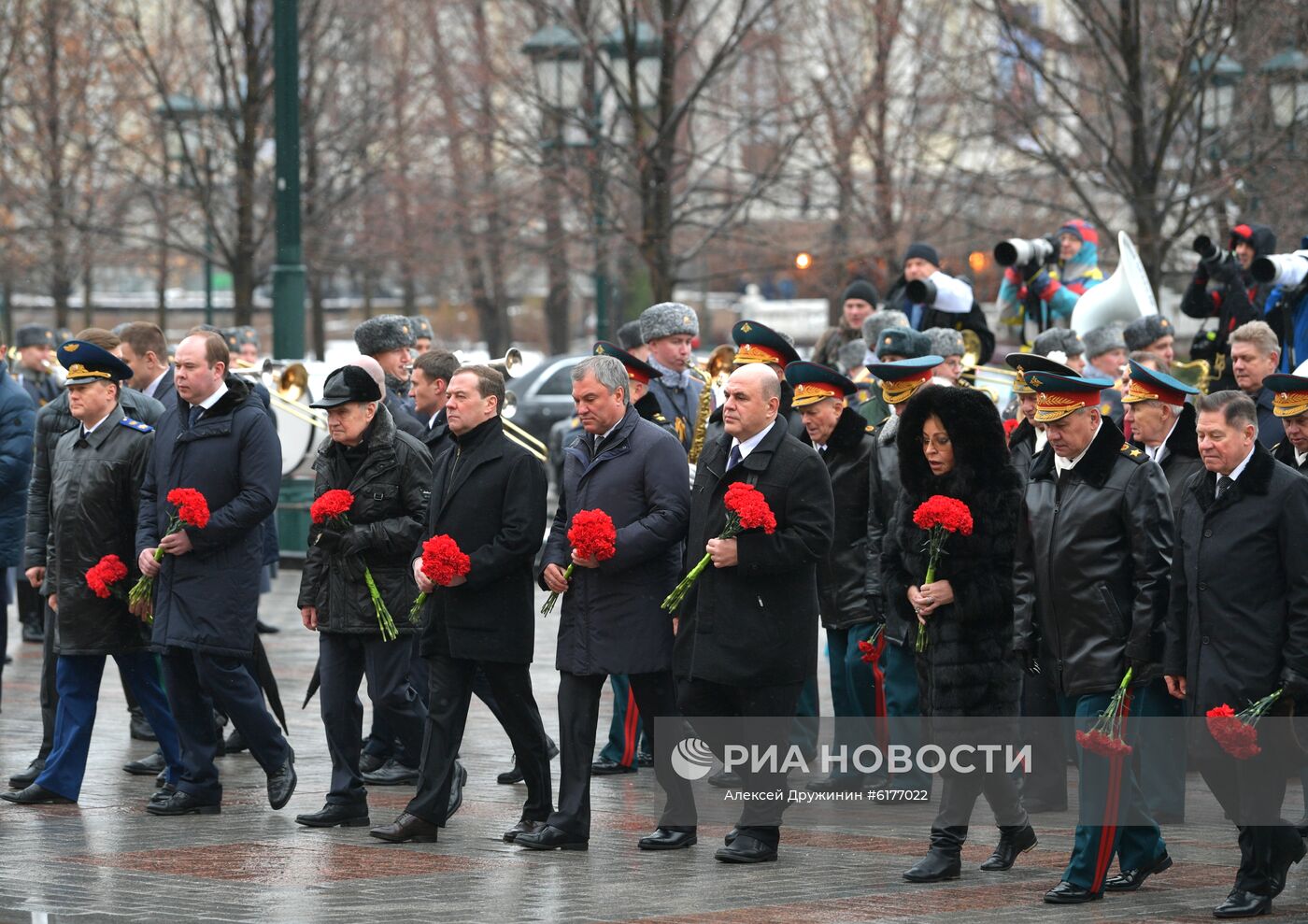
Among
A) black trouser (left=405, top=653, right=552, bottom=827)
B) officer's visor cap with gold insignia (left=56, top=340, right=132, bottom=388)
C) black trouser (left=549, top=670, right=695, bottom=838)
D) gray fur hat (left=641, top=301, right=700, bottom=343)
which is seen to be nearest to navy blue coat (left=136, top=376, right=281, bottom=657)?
officer's visor cap with gold insignia (left=56, top=340, right=132, bottom=388)

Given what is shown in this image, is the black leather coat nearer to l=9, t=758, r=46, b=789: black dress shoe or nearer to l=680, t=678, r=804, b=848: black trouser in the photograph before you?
l=680, t=678, r=804, b=848: black trouser

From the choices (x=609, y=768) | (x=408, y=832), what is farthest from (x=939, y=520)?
(x=609, y=768)

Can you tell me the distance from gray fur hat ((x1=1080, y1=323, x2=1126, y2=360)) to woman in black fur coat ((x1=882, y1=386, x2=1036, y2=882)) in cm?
454

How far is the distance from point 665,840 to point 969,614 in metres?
1.59

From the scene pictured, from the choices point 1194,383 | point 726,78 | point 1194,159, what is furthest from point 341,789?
point 726,78

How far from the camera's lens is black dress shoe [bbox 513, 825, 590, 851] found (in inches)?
347

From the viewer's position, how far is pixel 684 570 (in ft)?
29.2

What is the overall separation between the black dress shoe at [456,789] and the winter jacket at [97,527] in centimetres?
168

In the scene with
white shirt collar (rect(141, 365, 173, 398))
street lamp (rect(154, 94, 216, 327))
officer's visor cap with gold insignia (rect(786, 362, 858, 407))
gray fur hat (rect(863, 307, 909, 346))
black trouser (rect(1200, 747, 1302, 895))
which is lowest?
black trouser (rect(1200, 747, 1302, 895))

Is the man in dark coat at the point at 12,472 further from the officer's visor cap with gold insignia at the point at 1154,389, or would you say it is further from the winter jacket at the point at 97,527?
the officer's visor cap with gold insignia at the point at 1154,389

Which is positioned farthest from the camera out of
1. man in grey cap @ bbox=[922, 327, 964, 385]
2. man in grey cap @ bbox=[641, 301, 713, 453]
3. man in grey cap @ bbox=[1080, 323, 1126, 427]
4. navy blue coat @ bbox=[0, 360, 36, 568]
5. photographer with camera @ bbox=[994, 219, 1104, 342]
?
photographer with camera @ bbox=[994, 219, 1104, 342]

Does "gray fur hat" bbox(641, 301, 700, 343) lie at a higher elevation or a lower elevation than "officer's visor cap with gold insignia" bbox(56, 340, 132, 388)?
higher

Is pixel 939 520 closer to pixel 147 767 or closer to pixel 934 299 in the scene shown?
pixel 147 767

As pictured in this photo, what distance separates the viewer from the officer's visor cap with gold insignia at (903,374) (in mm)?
10492
